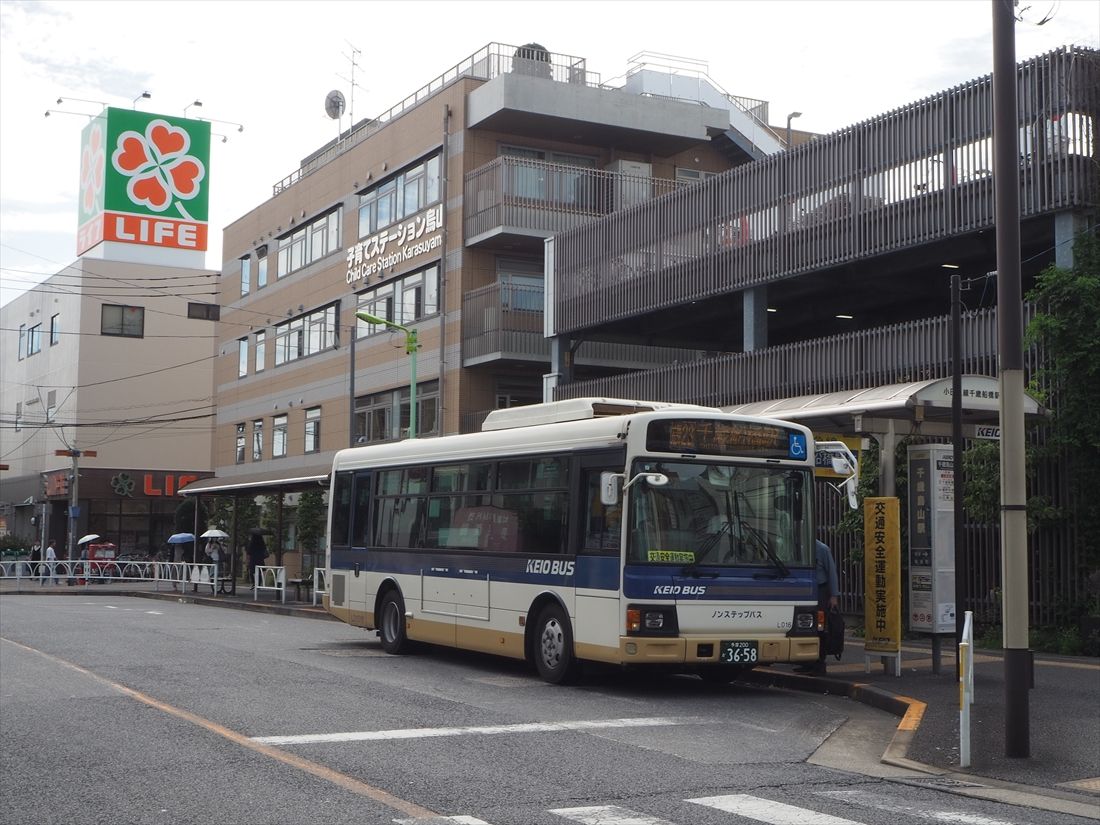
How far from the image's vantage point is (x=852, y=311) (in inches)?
1237

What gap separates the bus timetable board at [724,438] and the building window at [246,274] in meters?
45.6

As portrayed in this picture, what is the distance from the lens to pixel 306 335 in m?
51.2

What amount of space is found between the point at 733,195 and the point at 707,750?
20.0 meters

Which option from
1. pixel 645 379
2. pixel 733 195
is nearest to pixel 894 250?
pixel 733 195

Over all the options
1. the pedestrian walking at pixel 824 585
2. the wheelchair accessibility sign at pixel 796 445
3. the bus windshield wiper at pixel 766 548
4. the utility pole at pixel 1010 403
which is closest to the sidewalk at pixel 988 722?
the pedestrian walking at pixel 824 585

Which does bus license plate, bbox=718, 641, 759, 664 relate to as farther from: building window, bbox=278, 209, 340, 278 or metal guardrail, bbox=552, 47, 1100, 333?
building window, bbox=278, 209, 340, 278

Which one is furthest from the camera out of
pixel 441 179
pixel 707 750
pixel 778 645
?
pixel 441 179

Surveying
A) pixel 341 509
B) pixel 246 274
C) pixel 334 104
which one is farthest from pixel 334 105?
pixel 341 509

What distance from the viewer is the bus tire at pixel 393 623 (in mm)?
Result: 18781

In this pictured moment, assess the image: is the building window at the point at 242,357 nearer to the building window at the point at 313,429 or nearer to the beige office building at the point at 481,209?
the building window at the point at 313,429

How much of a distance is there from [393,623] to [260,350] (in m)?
39.4

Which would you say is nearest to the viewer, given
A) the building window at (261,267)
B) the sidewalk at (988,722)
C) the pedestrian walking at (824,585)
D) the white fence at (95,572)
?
the sidewalk at (988,722)

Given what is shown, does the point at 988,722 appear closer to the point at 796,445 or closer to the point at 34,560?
the point at 796,445

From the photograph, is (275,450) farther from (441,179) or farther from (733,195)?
(733,195)
